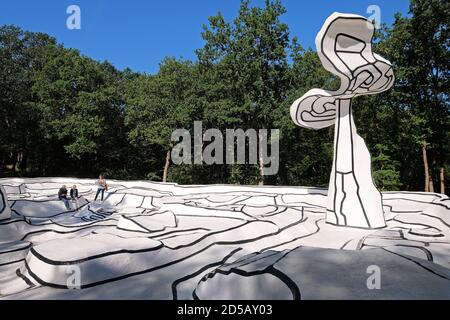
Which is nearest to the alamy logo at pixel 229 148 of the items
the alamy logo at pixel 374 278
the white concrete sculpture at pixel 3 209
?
the white concrete sculpture at pixel 3 209

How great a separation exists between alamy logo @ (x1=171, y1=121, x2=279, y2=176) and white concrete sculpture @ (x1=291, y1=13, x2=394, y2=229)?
11104 mm

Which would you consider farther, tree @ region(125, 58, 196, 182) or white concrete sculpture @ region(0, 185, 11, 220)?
tree @ region(125, 58, 196, 182)

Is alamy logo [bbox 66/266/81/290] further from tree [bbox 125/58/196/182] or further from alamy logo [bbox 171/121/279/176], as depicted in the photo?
tree [bbox 125/58/196/182]

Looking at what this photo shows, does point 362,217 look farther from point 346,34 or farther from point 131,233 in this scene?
point 131,233

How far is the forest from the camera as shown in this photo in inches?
817

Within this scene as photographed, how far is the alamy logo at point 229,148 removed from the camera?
22281 millimetres

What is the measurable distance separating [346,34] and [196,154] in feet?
54.9

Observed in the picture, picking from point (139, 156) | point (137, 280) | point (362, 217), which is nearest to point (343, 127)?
point (362, 217)

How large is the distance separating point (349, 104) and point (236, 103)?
12799mm

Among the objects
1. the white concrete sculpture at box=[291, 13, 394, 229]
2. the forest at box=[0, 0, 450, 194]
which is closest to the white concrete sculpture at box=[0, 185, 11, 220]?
the white concrete sculpture at box=[291, 13, 394, 229]

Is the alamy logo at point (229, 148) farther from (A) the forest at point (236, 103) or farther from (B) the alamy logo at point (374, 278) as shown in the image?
(B) the alamy logo at point (374, 278)

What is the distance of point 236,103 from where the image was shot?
22359 millimetres

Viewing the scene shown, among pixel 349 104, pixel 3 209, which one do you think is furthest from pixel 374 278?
pixel 3 209

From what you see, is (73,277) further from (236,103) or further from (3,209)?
(236,103)
